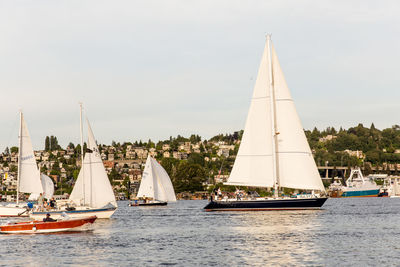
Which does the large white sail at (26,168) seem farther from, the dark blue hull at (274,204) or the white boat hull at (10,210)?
the dark blue hull at (274,204)

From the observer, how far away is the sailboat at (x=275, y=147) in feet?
279

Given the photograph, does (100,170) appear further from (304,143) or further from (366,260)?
(366,260)

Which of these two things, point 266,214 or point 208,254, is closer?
point 208,254

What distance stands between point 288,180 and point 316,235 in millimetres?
Result: 27033

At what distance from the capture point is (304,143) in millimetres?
85750

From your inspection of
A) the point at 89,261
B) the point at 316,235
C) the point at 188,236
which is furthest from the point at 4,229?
the point at 316,235

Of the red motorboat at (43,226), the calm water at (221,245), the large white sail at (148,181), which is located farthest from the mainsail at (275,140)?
the large white sail at (148,181)

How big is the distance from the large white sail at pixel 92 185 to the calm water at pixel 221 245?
369 centimetres

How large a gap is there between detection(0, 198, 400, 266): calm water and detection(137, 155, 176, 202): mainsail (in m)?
59.2

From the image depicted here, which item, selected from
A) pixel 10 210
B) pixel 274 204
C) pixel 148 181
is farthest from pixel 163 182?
pixel 274 204

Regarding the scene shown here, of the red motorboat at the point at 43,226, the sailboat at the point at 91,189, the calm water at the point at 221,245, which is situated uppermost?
the sailboat at the point at 91,189

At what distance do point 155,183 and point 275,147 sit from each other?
53.7 m

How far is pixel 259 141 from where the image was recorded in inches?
3420

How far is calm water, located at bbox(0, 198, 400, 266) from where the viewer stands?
4494 cm
